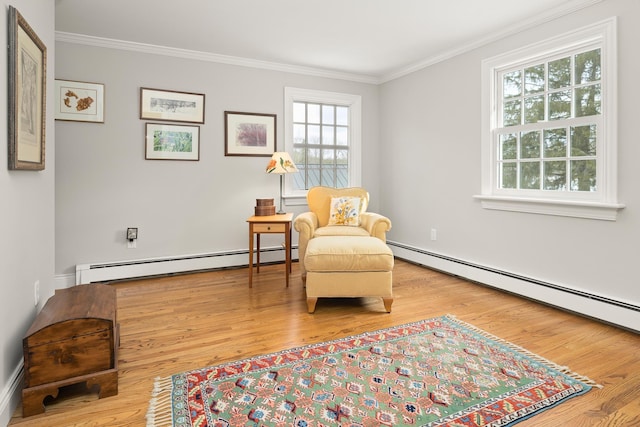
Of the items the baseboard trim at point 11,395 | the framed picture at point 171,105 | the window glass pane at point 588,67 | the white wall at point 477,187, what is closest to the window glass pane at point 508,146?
the white wall at point 477,187

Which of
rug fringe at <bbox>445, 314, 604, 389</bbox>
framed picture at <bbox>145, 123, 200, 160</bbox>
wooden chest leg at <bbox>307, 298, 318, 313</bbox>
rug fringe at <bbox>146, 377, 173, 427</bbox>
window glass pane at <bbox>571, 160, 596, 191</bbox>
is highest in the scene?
framed picture at <bbox>145, 123, 200, 160</bbox>

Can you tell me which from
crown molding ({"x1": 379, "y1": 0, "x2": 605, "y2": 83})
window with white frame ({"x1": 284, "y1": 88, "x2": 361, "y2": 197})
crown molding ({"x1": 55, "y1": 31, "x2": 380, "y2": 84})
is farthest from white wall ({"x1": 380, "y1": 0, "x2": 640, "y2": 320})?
crown molding ({"x1": 55, "y1": 31, "x2": 380, "y2": 84})

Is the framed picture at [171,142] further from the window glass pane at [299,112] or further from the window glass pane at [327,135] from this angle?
the window glass pane at [327,135]

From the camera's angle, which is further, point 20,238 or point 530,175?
point 530,175

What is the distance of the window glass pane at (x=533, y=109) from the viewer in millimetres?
3139

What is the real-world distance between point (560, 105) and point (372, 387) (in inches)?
103

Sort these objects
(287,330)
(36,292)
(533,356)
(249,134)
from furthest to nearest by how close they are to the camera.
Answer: (249,134), (287,330), (533,356), (36,292)

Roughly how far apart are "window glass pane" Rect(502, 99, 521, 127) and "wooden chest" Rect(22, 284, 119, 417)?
3.40m

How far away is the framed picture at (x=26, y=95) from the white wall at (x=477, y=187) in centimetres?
341

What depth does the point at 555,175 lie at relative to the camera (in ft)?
10.0

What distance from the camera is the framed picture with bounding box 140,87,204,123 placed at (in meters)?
3.77

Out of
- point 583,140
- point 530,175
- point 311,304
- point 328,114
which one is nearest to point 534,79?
point 583,140

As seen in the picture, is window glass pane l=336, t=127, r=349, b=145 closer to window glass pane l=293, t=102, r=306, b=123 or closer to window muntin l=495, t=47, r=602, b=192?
window glass pane l=293, t=102, r=306, b=123

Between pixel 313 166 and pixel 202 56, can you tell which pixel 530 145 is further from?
pixel 202 56
